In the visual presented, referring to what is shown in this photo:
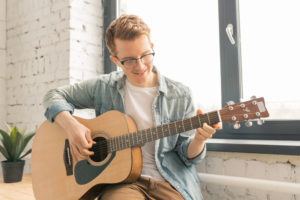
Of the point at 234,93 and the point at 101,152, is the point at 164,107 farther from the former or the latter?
the point at 234,93

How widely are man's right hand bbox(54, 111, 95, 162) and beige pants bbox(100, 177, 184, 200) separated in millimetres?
201

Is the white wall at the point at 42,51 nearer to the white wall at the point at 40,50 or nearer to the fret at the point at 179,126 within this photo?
the white wall at the point at 40,50

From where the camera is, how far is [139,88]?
147cm

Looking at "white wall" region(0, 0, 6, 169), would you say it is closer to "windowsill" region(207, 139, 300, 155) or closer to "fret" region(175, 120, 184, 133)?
"windowsill" region(207, 139, 300, 155)

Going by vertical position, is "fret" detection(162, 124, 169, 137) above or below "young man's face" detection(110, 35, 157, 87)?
below

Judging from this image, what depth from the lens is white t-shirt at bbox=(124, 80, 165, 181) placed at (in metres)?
1.33

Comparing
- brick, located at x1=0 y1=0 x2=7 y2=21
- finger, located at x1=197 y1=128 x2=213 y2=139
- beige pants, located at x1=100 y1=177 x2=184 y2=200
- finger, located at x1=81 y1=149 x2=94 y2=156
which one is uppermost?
brick, located at x1=0 y1=0 x2=7 y2=21

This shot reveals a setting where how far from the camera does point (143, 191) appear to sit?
1.26 m

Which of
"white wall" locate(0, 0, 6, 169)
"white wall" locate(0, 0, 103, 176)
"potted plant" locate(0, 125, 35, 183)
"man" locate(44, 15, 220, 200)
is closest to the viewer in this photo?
"man" locate(44, 15, 220, 200)

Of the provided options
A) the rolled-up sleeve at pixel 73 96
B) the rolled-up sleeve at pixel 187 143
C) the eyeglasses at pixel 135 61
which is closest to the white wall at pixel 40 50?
the rolled-up sleeve at pixel 73 96

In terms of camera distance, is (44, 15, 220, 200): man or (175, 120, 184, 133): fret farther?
(44, 15, 220, 200): man

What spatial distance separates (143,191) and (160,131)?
0.29 m

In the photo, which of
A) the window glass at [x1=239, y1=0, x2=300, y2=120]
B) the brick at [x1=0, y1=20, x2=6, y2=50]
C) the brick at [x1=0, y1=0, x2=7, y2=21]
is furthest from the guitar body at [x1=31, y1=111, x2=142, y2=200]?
the brick at [x1=0, y1=0, x2=7, y2=21]

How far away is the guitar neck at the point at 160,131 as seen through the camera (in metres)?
1.09
